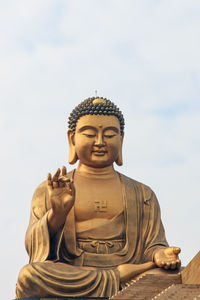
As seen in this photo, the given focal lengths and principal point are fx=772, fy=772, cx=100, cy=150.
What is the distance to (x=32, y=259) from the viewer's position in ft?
35.2

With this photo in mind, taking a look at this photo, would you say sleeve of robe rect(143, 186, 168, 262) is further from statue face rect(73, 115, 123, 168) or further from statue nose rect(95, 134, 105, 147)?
statue nose rect(95, 134, 105, 147)

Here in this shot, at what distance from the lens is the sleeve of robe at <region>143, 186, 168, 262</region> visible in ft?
36.3

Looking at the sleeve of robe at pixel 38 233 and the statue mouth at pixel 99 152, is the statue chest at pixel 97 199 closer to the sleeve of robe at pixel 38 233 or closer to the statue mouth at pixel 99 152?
the statue mouth at pixel 99 152

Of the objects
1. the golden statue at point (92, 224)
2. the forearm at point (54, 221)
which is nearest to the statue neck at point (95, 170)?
the golden statue at point (92, 224)

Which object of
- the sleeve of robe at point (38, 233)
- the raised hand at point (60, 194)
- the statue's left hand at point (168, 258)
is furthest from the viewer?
the sleeve of robe at point (38, 233)

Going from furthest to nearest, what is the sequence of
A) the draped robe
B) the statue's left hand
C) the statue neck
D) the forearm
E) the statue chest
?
the statue neck → the statue chest → the forearm → the statue's left hand → the draped robe

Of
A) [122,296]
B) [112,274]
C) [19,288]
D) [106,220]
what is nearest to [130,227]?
[106,220]

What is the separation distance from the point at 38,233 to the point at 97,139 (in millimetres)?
1702

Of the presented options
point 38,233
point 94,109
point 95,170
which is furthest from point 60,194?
point 94,109

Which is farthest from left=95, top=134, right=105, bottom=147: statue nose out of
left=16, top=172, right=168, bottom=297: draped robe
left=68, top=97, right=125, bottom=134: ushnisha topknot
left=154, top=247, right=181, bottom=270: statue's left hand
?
left=154, top=247, right=181, bottom=270: statue's left hand

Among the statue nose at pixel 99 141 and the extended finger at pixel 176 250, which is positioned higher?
the statue nose at pixel 99 141

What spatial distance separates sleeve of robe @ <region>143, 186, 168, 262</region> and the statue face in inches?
32.4

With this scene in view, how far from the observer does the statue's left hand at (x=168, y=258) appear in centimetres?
1033

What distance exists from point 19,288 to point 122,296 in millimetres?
2411
